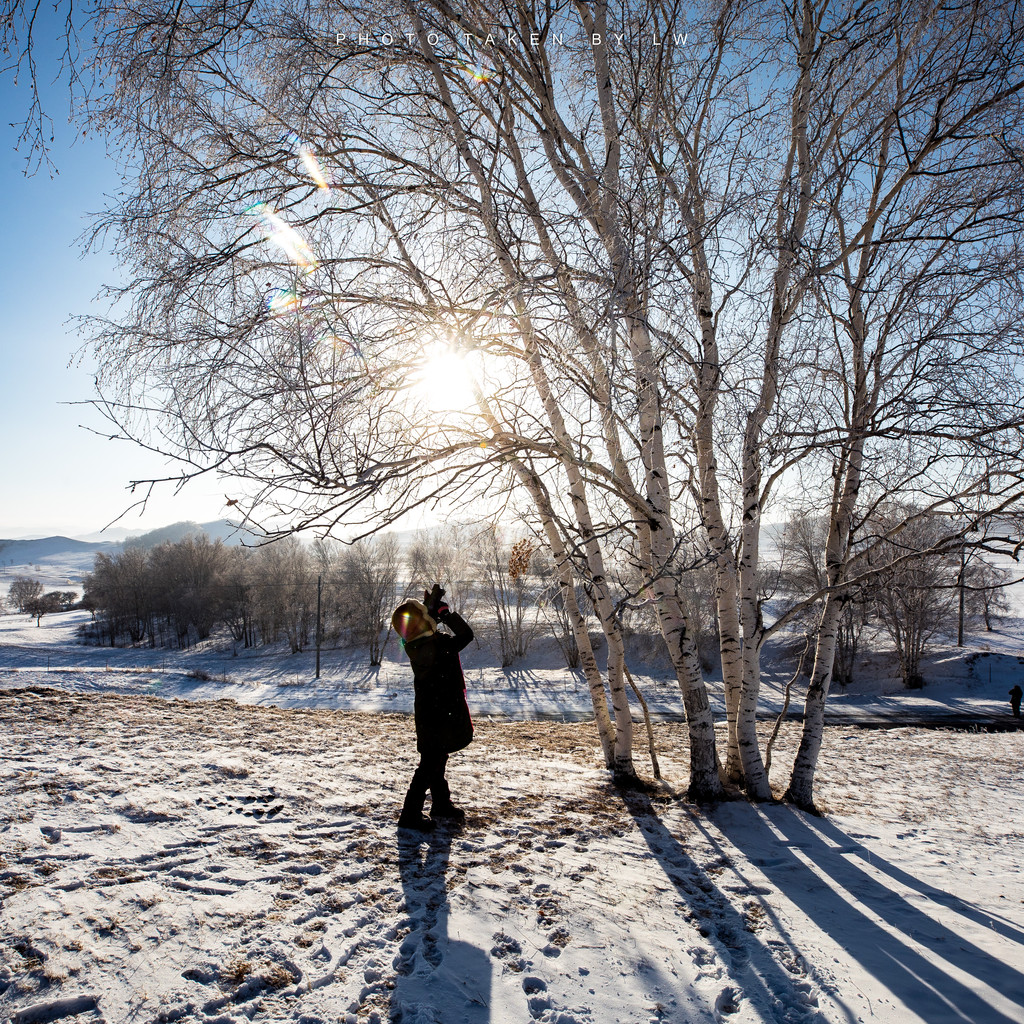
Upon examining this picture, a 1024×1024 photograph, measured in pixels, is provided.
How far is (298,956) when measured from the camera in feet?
8.45

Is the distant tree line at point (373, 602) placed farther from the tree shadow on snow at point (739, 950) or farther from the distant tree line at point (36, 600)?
the tree shadow on snow at point (739, 950)

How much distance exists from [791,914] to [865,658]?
31.7 m

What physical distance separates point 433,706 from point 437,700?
0.05 metres

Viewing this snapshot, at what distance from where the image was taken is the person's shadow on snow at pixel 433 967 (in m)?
2.30

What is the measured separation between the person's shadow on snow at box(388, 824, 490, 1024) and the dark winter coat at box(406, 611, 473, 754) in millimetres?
879

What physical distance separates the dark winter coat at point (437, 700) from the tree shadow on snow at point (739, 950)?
1.74 metres

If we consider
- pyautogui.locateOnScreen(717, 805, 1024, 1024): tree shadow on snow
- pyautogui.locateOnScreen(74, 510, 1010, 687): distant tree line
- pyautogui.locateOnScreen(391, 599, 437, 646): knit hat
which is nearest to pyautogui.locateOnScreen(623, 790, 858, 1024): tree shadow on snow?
pyautogui.locateOnScreen(717, 805, 1024, 1024): tree shadow on snow

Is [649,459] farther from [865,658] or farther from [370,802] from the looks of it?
[865,658]

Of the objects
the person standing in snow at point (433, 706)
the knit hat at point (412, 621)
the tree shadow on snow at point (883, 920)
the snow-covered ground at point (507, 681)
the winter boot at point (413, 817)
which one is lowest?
the snow-covered ground at point (507, 681)

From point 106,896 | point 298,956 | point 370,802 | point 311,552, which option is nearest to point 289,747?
point 370,802

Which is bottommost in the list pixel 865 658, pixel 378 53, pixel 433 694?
pixel 865 658

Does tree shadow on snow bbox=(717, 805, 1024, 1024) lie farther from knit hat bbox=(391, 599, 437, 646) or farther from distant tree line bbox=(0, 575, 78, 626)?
distant tree line bbox=(0, 575, 78, 626)

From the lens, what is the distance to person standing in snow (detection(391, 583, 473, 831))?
4.19 meters

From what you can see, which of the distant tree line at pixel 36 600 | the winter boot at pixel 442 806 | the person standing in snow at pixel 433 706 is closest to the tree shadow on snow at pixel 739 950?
the winter boot at pixel 442 806
